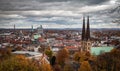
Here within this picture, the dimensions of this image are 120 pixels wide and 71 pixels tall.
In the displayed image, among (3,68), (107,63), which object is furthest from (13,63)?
(107,63)

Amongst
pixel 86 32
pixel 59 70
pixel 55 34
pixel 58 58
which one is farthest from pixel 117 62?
pixel 55 34

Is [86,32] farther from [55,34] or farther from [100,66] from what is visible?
[55,34]

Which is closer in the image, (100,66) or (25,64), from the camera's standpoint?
(25,64)

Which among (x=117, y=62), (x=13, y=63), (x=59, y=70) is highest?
(x=13, y=63)

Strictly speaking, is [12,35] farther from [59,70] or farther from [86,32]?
[59,70]

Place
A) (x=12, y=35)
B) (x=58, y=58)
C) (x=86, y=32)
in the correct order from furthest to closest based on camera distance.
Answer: (x=12, y=35), (x=86, y=32), (x=58, y=58)

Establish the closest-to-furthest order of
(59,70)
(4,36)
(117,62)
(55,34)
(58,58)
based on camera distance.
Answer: (117,62)
(59,70)
(58,58)
(4,36)
(55,34)

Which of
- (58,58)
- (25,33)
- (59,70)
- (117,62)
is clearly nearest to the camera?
(117,62)

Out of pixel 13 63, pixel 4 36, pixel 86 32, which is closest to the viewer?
pixel 13 63

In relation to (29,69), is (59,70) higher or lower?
lower
